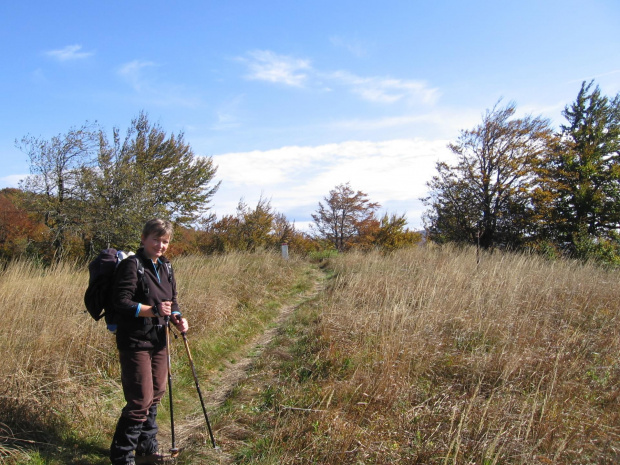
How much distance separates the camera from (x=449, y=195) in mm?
18672

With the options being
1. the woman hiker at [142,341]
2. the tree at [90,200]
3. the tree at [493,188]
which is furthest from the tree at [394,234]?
the woman hiker at [142,341]

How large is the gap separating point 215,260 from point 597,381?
8906mm

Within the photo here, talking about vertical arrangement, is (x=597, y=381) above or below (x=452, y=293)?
below

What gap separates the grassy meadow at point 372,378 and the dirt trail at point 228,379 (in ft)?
0.45

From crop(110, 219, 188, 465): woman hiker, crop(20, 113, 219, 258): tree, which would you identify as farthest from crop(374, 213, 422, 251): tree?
crop(110, 219, 188, 465): woman hiker

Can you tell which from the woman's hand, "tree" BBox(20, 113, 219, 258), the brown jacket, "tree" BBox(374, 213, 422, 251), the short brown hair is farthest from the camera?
"tree" BBox(374, 213, 422, 251)

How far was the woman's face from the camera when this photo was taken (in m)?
3.03

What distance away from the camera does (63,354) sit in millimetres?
3895

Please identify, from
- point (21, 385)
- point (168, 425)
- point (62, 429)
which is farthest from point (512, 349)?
point (21, 385)

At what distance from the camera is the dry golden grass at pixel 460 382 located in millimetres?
2783

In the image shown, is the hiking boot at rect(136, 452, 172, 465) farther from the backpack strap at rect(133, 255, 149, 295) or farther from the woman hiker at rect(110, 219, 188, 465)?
the backpack strap at rect(133, 255, 149, 295)

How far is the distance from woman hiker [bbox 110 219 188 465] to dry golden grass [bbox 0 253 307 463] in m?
0.60

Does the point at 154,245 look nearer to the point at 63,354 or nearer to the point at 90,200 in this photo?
the point at 63,354

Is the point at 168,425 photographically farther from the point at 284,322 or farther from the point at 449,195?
the point at 449,195
